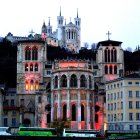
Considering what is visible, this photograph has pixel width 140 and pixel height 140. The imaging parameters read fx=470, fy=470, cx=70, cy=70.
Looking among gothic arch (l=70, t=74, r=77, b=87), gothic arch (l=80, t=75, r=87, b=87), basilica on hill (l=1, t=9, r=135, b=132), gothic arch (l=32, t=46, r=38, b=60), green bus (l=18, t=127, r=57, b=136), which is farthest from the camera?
gothic arch (l=32, t=46, r=38, b=60)

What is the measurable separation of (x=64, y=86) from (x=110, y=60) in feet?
72.8

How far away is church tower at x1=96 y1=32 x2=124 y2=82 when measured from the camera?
15189cm

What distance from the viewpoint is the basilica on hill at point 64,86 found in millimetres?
137500

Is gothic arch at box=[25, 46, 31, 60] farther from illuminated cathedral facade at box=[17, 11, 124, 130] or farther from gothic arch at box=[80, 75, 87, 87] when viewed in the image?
gothic arch at box=[80, 75, 87, 87]

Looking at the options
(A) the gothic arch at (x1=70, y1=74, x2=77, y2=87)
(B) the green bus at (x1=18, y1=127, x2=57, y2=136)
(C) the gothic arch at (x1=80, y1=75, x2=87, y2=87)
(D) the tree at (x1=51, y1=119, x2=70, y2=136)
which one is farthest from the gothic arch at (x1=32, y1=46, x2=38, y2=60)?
(B) the green bus at (x1=18, y1=127, x2=57, y2=136)

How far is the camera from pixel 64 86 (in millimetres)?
139375

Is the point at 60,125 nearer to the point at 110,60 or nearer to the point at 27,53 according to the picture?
the point at 27,53

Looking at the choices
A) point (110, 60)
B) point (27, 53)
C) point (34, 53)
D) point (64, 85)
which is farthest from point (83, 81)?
point (27, 53)

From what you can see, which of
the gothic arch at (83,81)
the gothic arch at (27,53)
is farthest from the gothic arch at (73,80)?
the gothic arch at (27,53)

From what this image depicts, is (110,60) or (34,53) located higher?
(34,53)

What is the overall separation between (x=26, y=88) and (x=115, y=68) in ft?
96.9

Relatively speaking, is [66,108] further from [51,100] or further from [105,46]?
[105,46]

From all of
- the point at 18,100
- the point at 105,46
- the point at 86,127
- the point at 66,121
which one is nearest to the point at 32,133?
the point at 66,121

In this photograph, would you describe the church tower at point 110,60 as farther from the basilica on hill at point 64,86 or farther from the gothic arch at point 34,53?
the gothic arch at point 34,53
